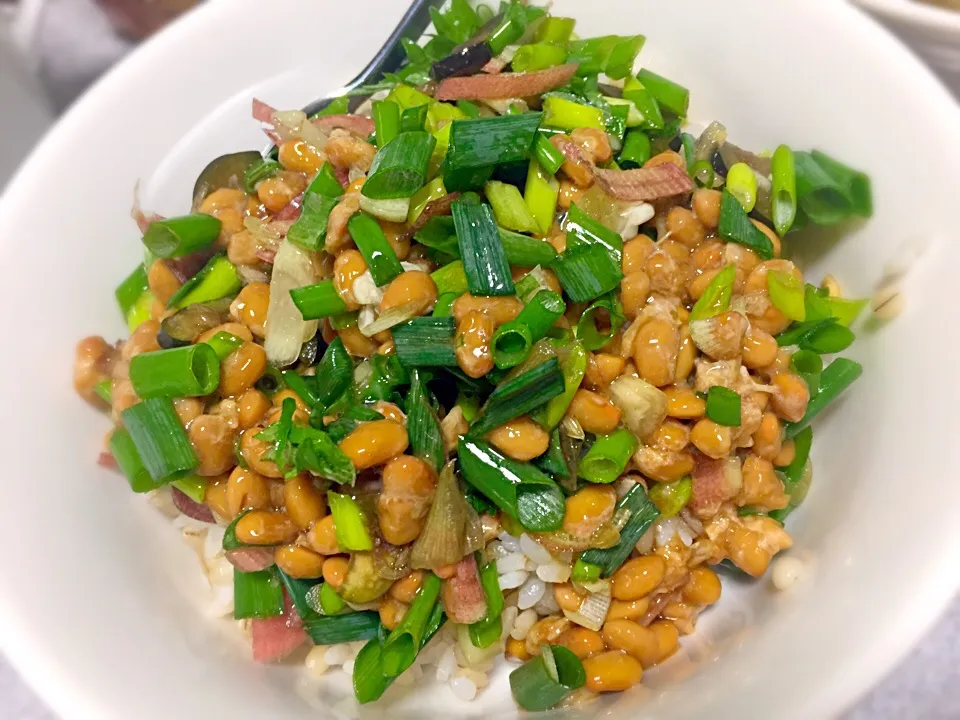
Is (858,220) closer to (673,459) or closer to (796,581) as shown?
(673,459)

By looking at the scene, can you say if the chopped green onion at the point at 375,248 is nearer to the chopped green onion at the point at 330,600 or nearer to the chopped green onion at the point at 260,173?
the chopped green onion at the point at 260,173

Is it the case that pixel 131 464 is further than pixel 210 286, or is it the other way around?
pixel 210 286

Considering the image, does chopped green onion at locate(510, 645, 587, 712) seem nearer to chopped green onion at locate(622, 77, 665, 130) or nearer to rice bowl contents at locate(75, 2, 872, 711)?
rice bowl contents at locate(75, 2, 872, 711)

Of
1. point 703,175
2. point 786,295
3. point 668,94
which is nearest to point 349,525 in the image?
point 786,295

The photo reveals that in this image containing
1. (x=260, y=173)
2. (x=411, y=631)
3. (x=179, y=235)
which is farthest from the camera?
(x=260, y=173)

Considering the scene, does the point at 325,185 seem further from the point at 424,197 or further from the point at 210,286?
the point at 210,286

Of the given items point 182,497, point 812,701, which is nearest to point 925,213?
point 812,701

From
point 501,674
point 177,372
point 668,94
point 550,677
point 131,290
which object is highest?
point 668,94

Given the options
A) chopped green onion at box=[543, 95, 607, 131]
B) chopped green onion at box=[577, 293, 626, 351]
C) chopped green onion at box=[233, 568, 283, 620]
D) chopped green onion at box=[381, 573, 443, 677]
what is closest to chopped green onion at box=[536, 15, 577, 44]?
chopped green onion at box=[543, 95, 607, 131]
